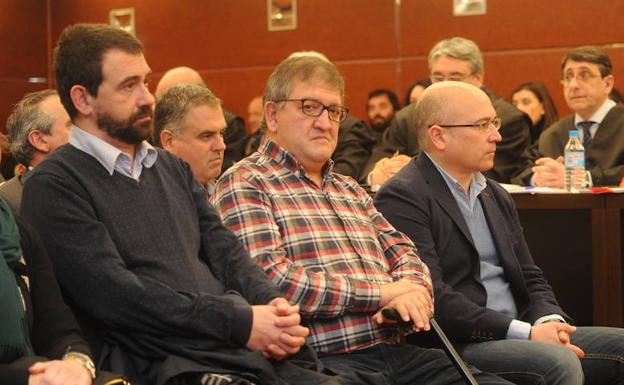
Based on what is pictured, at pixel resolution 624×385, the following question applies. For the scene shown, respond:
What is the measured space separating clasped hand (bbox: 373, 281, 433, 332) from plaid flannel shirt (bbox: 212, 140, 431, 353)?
32 mm

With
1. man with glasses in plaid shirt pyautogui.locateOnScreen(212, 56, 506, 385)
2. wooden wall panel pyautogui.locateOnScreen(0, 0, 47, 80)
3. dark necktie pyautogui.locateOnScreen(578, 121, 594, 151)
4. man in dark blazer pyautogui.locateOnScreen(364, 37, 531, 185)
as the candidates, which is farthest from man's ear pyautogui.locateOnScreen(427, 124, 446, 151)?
wooden wall panel pyautogui.locateOnScreen(0, 0, 47, 80)

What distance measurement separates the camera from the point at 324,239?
92.0 inches

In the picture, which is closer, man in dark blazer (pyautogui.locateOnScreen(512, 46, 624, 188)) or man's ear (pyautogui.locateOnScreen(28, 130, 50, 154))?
man's ear (pyautogui.locateOnScreen(28, 130, 50, 154))

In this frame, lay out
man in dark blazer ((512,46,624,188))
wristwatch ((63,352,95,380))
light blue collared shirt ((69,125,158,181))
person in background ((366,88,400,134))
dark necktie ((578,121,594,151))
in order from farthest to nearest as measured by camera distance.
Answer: person in background ((366,88,400,134)) → dark necktie ((578,121,594,151)) → man in dark blazer ((512,46,624,188)) → light blue collared shirt ((69,125,158,181)) → wristwatch ((63,352,95,380))

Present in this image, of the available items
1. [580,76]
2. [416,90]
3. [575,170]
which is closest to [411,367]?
[575,170]

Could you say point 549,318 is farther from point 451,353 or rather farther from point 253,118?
point 253,118

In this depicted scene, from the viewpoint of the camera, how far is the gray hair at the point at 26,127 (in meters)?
3.07

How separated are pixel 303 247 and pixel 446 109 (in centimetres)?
83

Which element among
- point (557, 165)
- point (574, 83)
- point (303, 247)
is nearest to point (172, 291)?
point (303, 247)

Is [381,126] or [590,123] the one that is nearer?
[590,123]

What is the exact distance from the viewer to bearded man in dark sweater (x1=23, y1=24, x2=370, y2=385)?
191 cm

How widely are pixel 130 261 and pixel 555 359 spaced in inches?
43.8

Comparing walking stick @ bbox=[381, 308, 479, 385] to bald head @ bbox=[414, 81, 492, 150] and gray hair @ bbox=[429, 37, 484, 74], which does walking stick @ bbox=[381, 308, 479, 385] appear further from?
gray hair @ bbox=[429, 37, 484, 74]

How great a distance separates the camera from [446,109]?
2.89 meters
